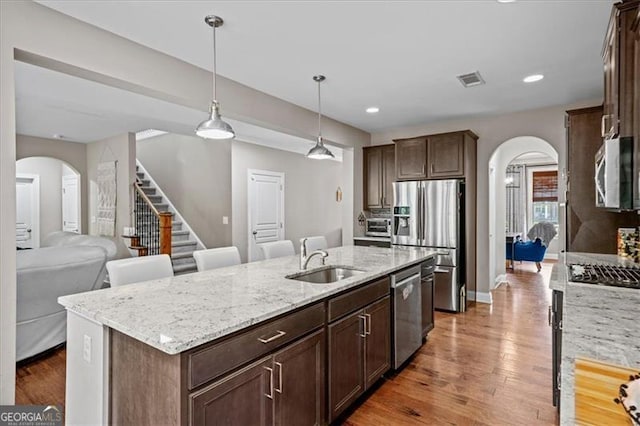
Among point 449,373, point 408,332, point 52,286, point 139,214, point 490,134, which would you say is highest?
point 490,134

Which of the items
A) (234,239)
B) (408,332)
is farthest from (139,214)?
(408,332)

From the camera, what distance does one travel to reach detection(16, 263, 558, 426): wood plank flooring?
2.34 metres

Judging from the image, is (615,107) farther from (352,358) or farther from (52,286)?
(52,286)

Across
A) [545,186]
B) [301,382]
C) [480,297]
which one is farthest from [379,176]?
[545,186]

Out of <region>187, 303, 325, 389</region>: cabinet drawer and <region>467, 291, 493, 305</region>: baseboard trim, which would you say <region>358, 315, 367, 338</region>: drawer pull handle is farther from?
<region>467, 291, 493, 305</region>: baseboard trim

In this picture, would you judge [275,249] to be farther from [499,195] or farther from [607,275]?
[499,195]

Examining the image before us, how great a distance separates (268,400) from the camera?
5.41 ft

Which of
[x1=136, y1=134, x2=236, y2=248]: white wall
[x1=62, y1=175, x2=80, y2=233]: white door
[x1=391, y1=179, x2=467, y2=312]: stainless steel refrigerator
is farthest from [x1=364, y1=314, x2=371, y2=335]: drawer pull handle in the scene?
[x1=62, y1=175, x2=80, y2=233]: white door

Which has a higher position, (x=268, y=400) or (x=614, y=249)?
(x=614, y=249)

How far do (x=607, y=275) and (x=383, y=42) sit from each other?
89.3 inches

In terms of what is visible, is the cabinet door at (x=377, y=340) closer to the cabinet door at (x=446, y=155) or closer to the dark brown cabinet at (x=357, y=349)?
the dark brown cabinet at (x=357, y=349)

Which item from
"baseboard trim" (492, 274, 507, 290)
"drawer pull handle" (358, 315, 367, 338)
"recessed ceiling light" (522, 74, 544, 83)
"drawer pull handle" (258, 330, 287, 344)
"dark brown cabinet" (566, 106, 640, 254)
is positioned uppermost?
"recessed ceiling light" (522, 74, 544, 83)

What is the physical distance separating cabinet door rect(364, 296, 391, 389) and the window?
29.2 feet

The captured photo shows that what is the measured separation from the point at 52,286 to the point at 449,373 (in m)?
3.67
